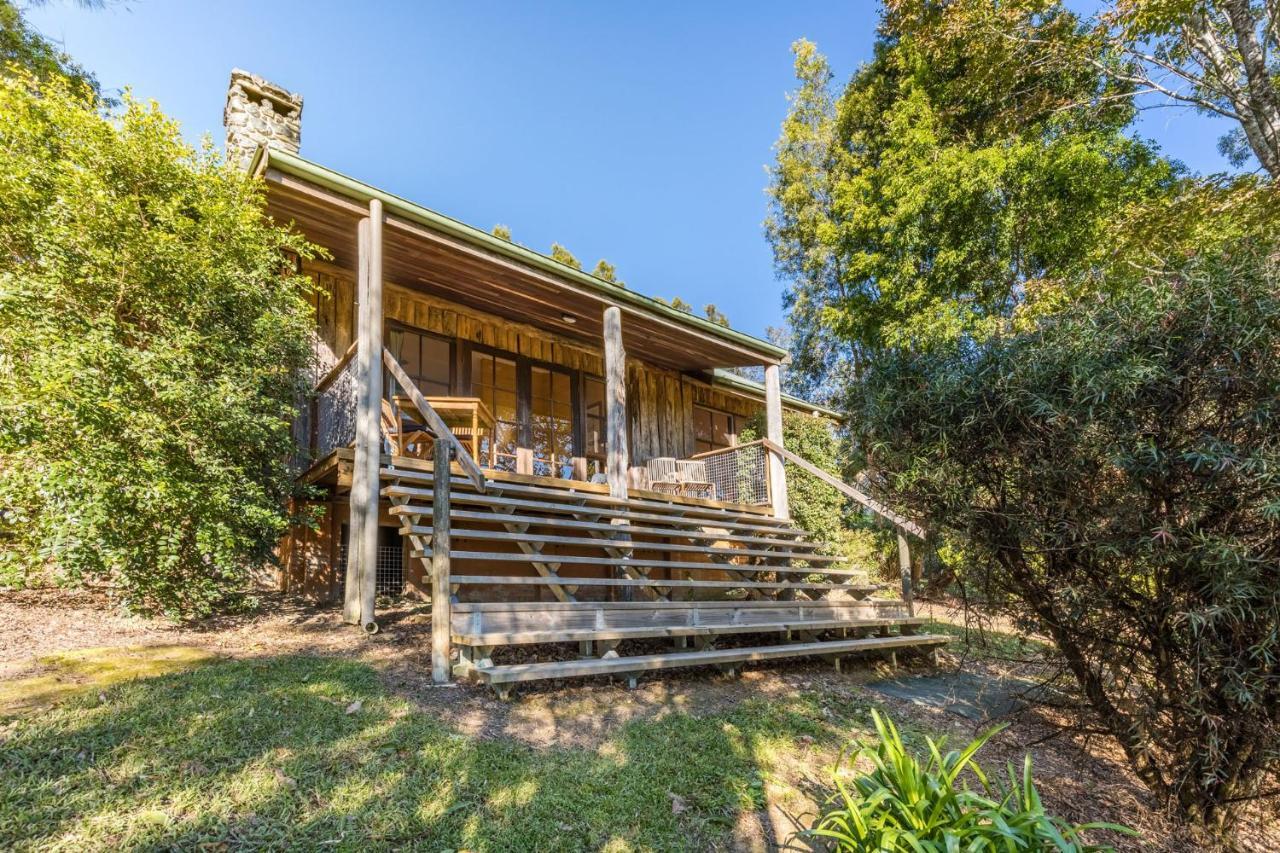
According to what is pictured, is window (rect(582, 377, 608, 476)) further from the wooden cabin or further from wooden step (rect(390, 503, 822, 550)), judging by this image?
wooden step (rect(390, 503, 822, 550))

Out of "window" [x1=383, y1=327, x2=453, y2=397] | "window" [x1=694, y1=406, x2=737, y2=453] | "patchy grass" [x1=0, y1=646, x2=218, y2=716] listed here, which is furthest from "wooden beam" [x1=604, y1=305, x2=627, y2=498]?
"window" [x1=694, y1=406, x2=737, y2=453]

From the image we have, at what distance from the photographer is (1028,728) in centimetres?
452

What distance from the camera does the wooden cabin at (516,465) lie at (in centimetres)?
472

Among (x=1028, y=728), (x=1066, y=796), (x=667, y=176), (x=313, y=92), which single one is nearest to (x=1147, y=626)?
(x=1066, y=796)

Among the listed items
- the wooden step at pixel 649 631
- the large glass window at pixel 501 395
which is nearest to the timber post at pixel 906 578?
the wooden step at pixel 649 631

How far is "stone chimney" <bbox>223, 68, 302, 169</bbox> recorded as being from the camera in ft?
24.6

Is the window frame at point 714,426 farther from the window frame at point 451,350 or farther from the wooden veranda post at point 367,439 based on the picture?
the wooden veranda post at point 367,439

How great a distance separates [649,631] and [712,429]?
810cm

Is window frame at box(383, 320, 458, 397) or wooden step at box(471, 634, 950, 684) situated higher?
window frame at box(383, 320, 458, 397)

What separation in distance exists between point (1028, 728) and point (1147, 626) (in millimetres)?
2012

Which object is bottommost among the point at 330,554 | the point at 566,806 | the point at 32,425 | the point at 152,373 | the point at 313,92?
the point at 566,806

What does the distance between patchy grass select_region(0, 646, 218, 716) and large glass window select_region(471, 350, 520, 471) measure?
176 inches

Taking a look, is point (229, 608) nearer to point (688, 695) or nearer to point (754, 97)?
point (688, 695)

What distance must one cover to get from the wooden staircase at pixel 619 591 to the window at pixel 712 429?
3.16 meters
